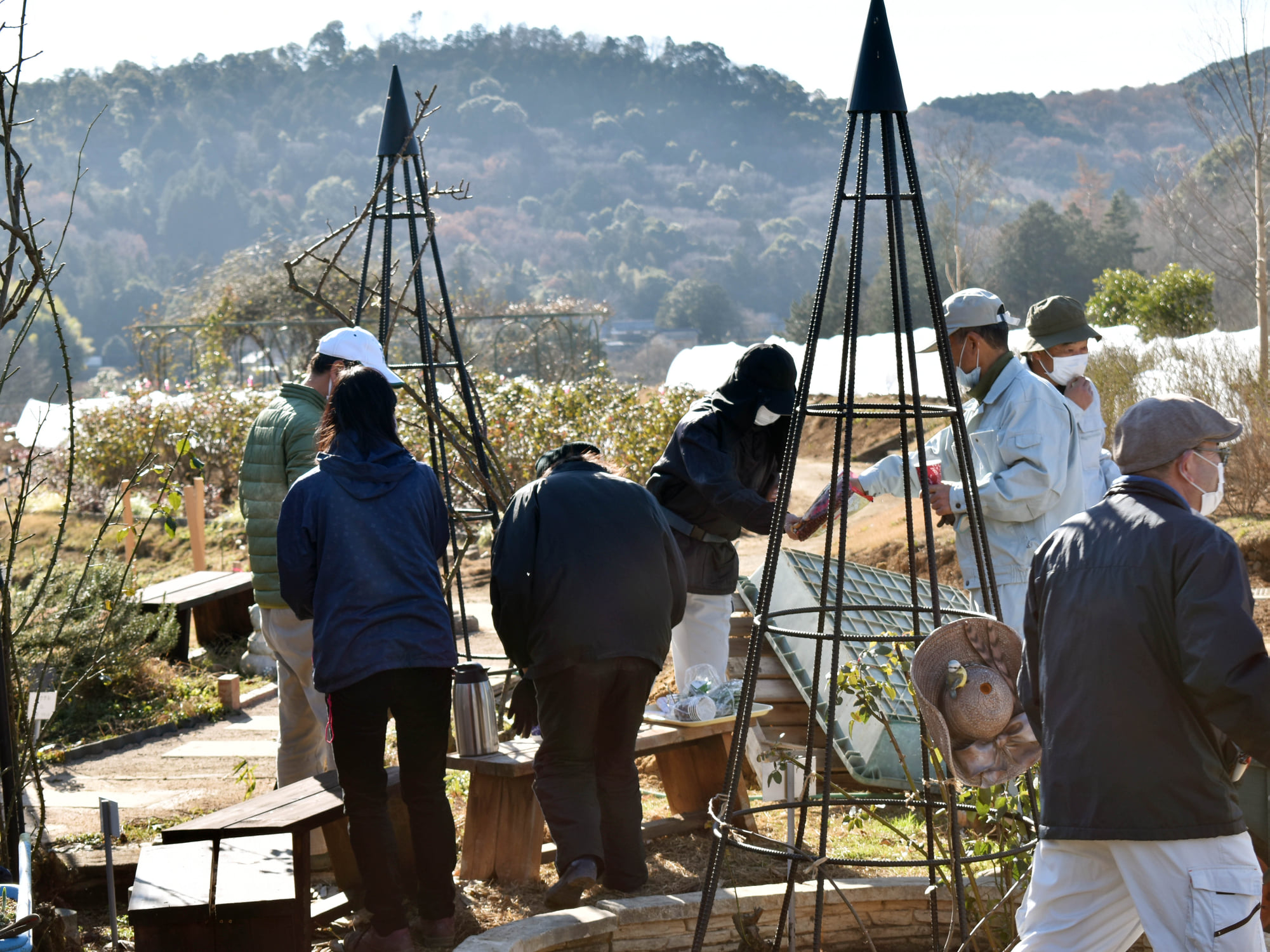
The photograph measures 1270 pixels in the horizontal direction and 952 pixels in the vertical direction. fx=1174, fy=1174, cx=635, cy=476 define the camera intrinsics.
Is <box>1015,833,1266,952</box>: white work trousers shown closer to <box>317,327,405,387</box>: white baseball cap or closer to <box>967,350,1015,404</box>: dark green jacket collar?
<box>967,350,1015,404</box>: dark green jacket collar

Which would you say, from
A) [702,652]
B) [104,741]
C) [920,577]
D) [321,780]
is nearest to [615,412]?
[920,577]

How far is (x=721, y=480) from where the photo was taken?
149 inches

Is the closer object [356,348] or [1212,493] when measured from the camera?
[1212,493]

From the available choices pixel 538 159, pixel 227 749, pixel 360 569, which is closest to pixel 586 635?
pixel 360 569

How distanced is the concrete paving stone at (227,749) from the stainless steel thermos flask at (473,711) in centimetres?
251

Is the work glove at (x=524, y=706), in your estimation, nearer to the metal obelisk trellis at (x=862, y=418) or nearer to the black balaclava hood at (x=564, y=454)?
the black balaclava hood at (x=564, y=454)

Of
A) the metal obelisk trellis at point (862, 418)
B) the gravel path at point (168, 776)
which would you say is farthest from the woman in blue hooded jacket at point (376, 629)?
the gravel path at point (168, 776)

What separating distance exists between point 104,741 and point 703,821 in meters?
3.46

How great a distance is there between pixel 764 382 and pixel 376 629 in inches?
60.9

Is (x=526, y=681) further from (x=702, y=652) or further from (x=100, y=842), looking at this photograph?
(x=100, y=842)

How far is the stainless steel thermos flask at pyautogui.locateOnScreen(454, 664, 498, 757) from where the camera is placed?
3494mm

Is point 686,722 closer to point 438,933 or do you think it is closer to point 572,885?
point 572,885

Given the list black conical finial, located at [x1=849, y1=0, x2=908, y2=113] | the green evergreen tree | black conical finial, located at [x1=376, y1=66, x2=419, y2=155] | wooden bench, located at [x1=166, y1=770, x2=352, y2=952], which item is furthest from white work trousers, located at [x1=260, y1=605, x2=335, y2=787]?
the green evergreen tree

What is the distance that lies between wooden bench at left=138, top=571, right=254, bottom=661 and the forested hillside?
5154 centimetres
